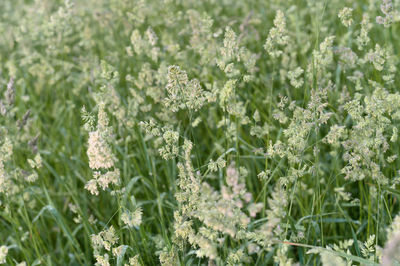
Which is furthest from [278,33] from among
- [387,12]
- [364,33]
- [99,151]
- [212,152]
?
[99,151]

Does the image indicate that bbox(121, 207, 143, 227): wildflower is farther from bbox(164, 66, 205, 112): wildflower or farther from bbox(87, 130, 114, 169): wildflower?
bbox(164, 66, 205, 112): wildflower

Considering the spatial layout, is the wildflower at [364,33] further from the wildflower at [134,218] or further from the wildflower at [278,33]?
the wildflower at [134,218]

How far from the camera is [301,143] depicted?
6.84ft

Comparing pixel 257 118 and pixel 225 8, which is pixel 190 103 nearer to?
pixel 257 118

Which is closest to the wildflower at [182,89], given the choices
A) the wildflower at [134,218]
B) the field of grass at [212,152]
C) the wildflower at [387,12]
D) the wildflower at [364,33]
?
the field of grass at [212,152]

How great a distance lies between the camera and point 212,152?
9.27ft

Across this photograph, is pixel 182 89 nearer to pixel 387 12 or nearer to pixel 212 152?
pixel 212 152

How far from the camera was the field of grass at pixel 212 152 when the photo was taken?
1.97 m

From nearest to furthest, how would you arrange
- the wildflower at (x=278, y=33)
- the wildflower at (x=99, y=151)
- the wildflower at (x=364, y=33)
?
the wildflower at (x=99, y=151), the wildflower at (x=278, y=33), the wildflower at (x=364, y=33)

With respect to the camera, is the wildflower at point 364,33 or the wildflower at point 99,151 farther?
the wildflower at point 364,33

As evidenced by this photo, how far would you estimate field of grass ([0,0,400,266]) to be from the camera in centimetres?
197

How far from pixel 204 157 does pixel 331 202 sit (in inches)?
41.6

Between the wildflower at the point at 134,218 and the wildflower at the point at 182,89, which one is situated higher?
the wildflower at the point at 182,89

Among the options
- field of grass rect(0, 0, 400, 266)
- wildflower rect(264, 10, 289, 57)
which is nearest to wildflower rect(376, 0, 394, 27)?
field of grass rect(0, 0, 400, 266)
